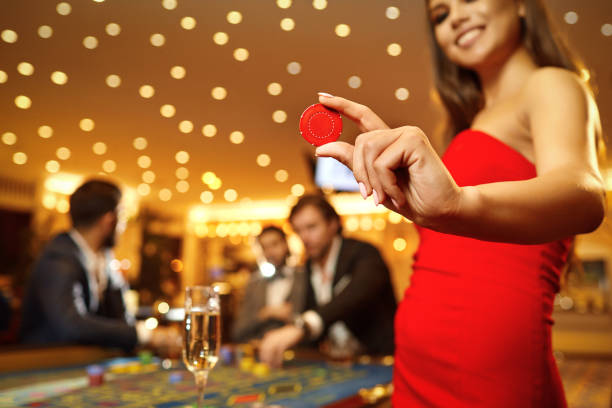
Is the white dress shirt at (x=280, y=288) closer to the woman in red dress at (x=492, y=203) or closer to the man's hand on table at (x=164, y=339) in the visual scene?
the man's hand on table at (x=164, y=339)

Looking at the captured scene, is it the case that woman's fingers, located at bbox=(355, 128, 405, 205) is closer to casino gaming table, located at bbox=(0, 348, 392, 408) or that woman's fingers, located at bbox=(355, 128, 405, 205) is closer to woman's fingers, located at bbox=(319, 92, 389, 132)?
woman's fingers, located at bbox=(319, 92, 389, 132)

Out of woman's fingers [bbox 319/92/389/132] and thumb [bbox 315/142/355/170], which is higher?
woman's fingers [bbox 319/92/389/132]

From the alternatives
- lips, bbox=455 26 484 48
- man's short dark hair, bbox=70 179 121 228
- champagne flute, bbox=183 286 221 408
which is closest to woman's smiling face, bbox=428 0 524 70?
lips, bbox=455 26 484 48

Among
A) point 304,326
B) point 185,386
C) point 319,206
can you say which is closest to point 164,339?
point 304,326

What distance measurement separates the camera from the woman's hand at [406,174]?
0.50 meters

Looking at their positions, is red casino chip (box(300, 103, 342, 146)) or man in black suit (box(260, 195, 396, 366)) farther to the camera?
man in black suit (box(260, 195, 396, 366))

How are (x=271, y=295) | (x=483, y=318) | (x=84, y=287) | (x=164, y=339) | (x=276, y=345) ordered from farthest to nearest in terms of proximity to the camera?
(x=271, y=295) < (x=84, y=287) < (x=164, y=339) < (x=276, y=345) < (x=483, y=318)

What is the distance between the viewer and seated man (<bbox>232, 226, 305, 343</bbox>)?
3.30 metres

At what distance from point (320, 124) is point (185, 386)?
1.14 meters

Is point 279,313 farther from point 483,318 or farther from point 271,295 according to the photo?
point 483,318

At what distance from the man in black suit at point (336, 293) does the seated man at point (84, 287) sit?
0.70 m

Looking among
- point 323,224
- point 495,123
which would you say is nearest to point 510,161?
point 495,123

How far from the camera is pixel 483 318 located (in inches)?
31.9

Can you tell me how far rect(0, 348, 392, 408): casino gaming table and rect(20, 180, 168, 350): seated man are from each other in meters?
0.33
